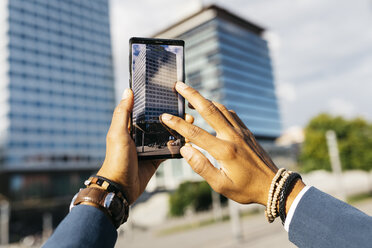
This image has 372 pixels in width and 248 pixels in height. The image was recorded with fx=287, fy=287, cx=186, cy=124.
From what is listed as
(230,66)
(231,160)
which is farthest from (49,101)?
(231,160)

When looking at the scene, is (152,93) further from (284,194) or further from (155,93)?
(284,194)

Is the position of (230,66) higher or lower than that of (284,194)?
higher

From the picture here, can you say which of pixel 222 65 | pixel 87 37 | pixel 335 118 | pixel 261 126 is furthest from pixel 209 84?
pixel 87 37

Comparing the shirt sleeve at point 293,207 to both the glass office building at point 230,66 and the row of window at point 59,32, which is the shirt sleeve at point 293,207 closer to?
the glass office building at point 230,66

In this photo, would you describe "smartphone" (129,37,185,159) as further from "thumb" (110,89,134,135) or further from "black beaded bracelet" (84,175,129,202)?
"black beaded bracelet" (84,175,129,202)

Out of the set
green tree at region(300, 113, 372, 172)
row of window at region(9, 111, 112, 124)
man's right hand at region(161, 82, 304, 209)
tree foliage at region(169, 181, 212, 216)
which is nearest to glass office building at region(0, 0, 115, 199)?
row of window at region(9, 111, 112, 124)

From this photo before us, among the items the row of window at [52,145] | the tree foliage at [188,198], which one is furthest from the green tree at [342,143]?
the row of window at [52,145]
